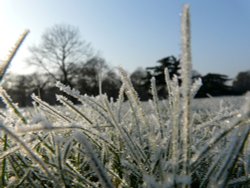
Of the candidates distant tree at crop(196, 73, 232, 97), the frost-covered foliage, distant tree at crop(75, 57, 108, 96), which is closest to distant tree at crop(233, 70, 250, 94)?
distant tree at crop(196, 73, 232, 97)

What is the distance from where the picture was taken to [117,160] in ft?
2.68

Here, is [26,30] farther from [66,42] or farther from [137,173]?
[66,42]

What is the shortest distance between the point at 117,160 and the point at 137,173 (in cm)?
11

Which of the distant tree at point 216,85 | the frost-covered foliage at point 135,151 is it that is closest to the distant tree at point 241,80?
the distant tree at point 216,85

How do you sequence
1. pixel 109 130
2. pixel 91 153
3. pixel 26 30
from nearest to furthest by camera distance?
pixel 91 153 → pixel 26 30 → pixel 109 130

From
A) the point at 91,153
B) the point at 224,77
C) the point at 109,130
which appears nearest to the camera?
the point at 91,153

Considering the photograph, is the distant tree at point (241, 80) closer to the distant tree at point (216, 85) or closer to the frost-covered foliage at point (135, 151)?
the distant tree at point (216, 85)

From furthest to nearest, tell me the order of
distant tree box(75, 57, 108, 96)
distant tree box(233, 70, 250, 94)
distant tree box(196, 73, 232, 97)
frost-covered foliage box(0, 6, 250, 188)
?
distant tree box(75, 57, 108, 96), distant tree box(233, 70, 250, 94), distant tree box(196, 73, 232, 97), frost-covered foliage box(0, 6, 250, 188)

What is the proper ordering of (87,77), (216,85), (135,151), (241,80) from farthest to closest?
(87,77) → (241,80) → (216,85) → (135,151)

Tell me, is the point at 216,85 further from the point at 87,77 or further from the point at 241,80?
the point at 87,77

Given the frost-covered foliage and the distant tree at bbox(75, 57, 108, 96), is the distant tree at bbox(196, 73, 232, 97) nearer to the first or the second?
the distant tree at bbox(75, 57, 108, 96)

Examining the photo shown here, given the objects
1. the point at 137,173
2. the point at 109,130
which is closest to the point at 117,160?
the point at 137,173

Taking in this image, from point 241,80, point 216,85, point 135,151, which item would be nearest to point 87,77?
point 216,85

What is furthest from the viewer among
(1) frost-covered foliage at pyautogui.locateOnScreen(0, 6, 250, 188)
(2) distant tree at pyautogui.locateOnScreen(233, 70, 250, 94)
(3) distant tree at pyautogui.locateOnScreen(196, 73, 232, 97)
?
(2) distant tree at pyautogui.locateOnScreen(233, 70, 250, 94)
